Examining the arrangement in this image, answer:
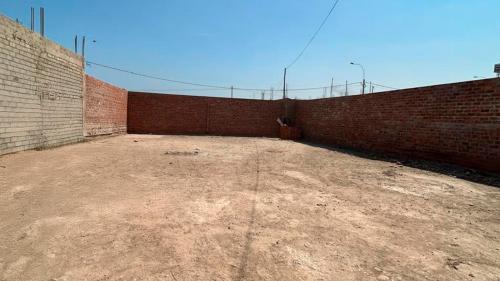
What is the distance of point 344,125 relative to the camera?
482 inches

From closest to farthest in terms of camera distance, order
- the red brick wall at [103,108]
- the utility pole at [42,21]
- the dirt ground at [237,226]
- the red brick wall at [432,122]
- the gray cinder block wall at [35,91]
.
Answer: the dirt ground at [237,226], the red brick wall at [432,122], the gray cinder block wall at [35,91], the utility pole at [42,21], the red brick wall at [103,108]

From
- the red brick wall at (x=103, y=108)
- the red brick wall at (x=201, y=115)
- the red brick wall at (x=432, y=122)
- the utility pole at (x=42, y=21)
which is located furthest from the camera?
the red brick wall at (x=201, y=115)

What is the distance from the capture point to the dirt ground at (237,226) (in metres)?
2.31

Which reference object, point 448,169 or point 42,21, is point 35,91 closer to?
point 42,21

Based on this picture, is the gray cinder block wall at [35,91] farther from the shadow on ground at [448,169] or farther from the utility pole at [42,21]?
the shadow on ground at [448,169]

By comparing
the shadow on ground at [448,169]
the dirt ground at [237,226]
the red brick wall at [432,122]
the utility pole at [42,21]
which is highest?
the utility pole at [42,21]

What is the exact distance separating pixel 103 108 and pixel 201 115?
5.96 meters

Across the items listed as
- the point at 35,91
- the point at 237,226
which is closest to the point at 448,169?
the point at 237,226

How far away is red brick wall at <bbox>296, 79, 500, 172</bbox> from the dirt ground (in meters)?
1.67

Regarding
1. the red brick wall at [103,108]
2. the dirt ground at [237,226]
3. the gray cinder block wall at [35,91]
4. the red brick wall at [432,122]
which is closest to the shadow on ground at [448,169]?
the red brick wall at [432,122]

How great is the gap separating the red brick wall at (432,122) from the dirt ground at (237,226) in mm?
1665

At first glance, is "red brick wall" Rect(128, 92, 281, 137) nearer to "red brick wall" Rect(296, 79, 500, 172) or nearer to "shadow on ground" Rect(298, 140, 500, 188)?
"red brick wall" Rect(296, 79, 500, 172)

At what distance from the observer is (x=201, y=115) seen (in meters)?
17.5

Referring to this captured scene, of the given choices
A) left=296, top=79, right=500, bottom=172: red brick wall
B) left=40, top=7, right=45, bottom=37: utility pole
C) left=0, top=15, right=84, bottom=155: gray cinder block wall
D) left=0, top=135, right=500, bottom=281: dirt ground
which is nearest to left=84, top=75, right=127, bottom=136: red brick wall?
left=0, top=15, right=84, bottom=155: gray cinder block wall
